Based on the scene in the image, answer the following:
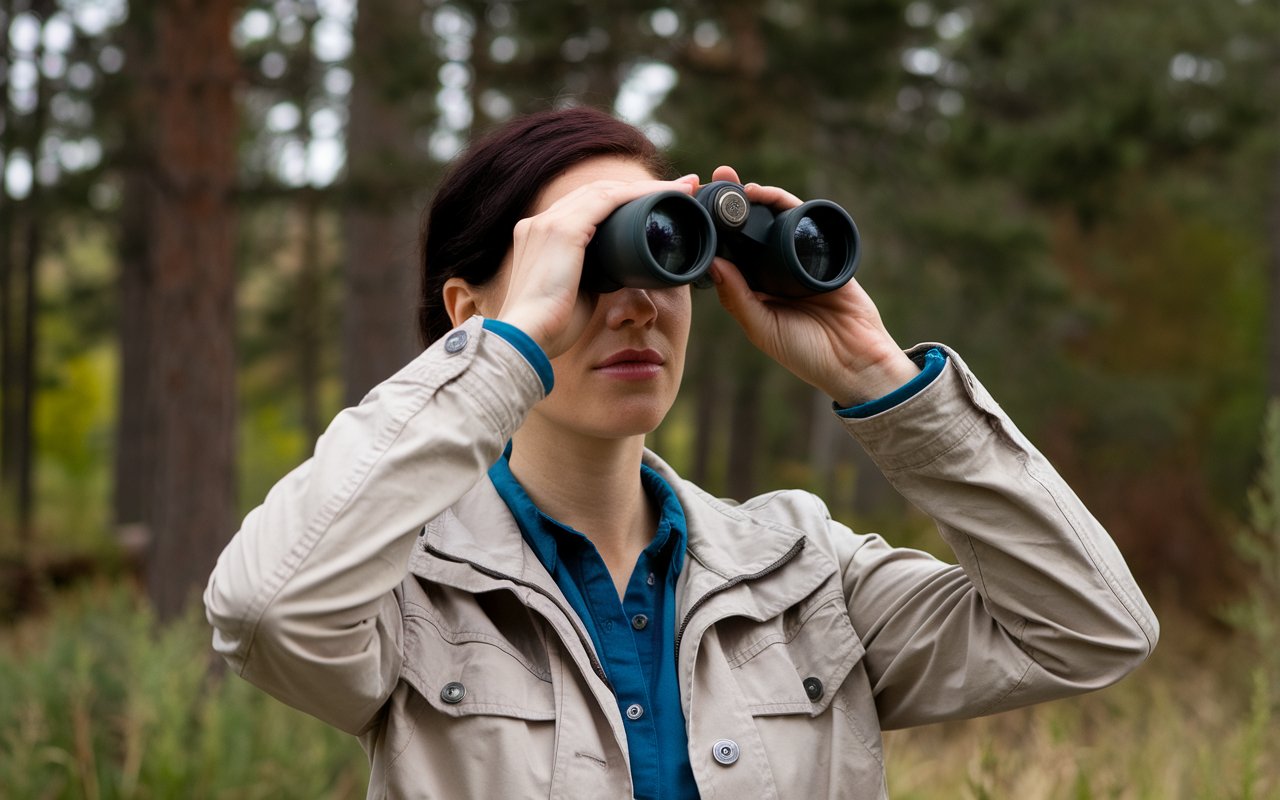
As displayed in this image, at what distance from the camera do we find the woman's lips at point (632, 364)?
1.85 meters

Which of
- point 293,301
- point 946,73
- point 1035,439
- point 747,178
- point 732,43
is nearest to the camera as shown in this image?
point 747,178

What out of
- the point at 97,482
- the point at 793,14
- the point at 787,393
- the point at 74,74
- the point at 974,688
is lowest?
the point at 97,482

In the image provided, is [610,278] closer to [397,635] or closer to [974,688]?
[397,635]

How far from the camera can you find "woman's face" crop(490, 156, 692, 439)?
184 cm

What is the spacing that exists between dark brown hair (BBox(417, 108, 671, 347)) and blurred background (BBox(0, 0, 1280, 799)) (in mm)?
803

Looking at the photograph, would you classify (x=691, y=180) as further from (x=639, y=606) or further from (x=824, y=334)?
(x=639, y=606)

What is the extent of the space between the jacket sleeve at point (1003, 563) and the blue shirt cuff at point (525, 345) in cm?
48

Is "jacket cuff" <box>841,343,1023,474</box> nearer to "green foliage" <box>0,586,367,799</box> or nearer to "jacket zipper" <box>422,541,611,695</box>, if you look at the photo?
"jacket zipper" <box>422,541,611,695</box>

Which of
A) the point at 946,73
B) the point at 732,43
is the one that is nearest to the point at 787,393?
the point at 946,73

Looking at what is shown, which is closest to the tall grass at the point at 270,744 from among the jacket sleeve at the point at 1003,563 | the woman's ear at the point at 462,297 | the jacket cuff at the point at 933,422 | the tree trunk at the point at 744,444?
the jacket sleeve at the point at 1003,563

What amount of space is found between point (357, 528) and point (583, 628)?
0.37 metres

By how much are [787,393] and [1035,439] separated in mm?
10394

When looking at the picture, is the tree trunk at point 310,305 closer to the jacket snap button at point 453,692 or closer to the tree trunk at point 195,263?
the tree trunk at point 195,263

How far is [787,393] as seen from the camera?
2034 cm
